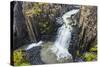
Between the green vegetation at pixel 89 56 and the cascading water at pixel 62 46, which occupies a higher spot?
the cascading water at pixel 62 46

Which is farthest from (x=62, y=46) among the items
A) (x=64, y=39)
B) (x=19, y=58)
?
(x=19, y=58)

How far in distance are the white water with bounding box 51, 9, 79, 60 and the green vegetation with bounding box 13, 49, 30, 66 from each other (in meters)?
0.29

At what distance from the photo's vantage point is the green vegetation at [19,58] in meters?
1.63

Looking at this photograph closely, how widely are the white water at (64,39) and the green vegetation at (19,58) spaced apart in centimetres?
29

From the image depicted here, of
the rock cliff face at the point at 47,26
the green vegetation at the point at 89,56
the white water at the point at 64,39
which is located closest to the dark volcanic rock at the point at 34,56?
the rock cliff face at the point at 47,26

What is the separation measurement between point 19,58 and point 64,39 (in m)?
0.48

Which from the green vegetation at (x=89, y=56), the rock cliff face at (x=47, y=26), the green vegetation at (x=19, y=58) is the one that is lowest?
the green vegetation at (x=89, y=56)

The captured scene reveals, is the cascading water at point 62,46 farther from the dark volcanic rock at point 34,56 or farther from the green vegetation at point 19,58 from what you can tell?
the green vegetation at point 19,58

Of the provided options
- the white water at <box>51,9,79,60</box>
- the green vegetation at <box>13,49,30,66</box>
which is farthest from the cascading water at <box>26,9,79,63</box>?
the green vegetation at <box>13,49,30,66</box>

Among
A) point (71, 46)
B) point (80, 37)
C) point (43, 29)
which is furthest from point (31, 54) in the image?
point (80, 37)

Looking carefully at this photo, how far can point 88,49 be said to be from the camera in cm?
187

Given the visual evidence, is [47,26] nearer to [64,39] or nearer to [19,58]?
[64,39]

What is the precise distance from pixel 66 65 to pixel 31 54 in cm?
36

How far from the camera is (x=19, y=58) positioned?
1648 mm
